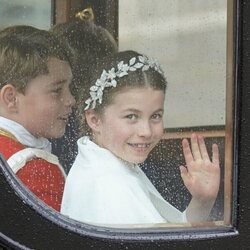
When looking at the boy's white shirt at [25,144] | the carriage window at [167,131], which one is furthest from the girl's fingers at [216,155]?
the boy's white shirt at [25,144]

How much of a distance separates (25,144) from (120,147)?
0.20m

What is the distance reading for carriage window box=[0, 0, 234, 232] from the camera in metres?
1.78

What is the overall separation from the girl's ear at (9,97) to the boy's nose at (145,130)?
26 cm

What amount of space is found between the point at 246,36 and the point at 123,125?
0.35 metres

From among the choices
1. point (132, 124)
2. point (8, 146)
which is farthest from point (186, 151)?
Answer: point (8, 146)

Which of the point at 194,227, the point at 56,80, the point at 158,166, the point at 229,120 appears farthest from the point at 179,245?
the point at 56,80

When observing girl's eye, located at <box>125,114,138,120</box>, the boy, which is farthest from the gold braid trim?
girl's eye, located at <box>125,114,138,120</box>

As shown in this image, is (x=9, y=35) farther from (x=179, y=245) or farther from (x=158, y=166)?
(x=179, y=245)

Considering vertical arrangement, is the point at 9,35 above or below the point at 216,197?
above

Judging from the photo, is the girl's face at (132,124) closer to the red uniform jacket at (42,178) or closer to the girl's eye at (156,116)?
the girl's eye at (156,116)

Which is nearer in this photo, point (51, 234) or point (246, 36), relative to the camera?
point (51, 234)

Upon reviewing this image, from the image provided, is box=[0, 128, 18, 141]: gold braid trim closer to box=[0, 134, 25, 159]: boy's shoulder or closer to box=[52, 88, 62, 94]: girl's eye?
box=[0, 134, 25, 159]: boy's shoulder

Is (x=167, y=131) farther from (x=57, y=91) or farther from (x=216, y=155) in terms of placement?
(x=57, y=91)

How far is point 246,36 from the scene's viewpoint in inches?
74.6
